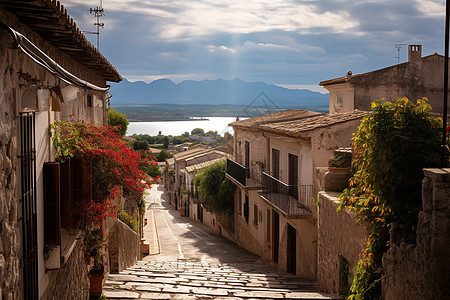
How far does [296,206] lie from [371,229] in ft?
26.5

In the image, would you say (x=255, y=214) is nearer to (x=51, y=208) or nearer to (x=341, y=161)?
(x=341, y=161)

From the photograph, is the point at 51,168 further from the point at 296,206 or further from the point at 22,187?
the point at 296,206

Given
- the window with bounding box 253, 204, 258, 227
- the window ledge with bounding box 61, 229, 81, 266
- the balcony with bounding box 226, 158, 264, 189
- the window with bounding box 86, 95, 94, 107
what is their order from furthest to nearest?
the window with bounding box 253, 204, 258, 227
the balcony with bounding box 226, 158, 264, 189
the window with bounding box 86, 95, 94, 107
the window ledge with bounding box 61, 229, 81, 266

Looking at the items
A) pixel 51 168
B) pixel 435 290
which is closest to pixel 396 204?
pixel 435 290

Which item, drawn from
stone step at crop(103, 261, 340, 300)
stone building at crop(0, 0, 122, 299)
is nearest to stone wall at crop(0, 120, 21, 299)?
stone building at crop(0, 0, 122, 299)

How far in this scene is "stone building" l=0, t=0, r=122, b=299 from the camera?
13.8ft

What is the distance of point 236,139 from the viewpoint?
85.6 ft

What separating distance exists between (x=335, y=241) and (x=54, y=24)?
6.48 metres

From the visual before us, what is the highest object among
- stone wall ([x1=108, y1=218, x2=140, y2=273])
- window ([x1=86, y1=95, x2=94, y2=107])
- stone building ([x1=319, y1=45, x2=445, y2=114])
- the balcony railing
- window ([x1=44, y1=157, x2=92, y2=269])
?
stone building ([x1=319, y1=45, x2=445, y2=114])

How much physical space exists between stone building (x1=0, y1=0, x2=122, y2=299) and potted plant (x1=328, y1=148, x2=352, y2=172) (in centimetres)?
540

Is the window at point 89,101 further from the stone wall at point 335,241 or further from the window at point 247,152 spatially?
Result: the window at point 247,152

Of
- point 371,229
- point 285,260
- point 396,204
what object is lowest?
point 285,260

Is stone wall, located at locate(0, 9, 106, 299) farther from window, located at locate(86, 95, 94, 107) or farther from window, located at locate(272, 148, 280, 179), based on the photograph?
window, located at locate(272, 148, 280, 179)

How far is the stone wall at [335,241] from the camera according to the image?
315 inches
